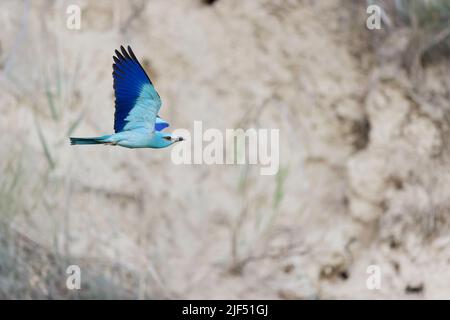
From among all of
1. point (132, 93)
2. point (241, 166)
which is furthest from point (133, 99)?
point (241, 166)

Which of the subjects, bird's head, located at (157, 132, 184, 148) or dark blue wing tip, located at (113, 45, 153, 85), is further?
dark blue wing tip, located at (113, 45, 153, 85)

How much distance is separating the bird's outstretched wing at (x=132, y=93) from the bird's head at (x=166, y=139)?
6cm

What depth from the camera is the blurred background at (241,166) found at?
420cm

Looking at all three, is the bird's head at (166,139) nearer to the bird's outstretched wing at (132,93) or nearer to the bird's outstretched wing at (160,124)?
the bird's outstretched wing at (132,93)

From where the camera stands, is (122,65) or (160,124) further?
(160,124)

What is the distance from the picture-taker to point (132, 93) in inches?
103

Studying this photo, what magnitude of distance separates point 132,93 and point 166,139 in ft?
0.55

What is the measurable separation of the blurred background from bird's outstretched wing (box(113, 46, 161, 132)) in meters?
1.53

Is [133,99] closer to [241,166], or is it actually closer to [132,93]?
[132,93]

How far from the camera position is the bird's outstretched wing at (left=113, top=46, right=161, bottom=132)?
2.58m

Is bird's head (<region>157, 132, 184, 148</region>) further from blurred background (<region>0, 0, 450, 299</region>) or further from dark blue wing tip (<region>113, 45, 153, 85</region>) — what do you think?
blurred background (<region>0, 0, 450, 299</region>)

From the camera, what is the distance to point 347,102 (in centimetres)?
446

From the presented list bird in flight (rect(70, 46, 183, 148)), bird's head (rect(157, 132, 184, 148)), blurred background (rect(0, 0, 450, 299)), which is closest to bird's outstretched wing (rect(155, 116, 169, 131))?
bird in flight (rect(70, 46, 183, 148))
